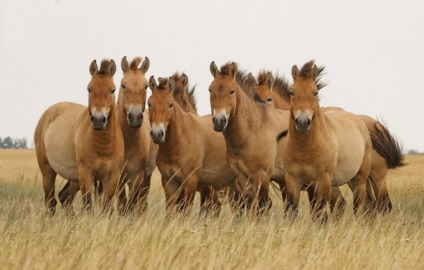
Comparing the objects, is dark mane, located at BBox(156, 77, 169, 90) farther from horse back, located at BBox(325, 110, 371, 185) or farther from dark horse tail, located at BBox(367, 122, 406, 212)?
dark horse tail, located at BBox(367, 122, 406, 212)

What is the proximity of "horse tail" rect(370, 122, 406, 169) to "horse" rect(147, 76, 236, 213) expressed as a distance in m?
3.10

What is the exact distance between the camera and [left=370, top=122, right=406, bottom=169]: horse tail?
40.7 ft

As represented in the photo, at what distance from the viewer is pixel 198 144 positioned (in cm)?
1034

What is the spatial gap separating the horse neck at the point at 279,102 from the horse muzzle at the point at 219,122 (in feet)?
14.0

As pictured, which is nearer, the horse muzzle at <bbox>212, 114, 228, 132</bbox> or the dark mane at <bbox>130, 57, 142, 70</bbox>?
the horse muzzle at <bbox>212, 114, 228, 132</bbox>

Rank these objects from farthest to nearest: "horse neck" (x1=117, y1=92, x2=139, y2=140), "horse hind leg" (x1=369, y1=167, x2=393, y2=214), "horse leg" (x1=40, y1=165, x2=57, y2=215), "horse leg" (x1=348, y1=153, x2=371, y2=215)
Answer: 1. "horse hind leg" (x1=369, y1=167, x2=393, y2=214)
2. "horse leg" (x1=40, y1=165, x2=57, y2=215)
3. "horse leg" (x1=348, y1=153, x2=371, y2=215)
4. "horse neck" (x1=117, y1=92, x2=139, y2=140)

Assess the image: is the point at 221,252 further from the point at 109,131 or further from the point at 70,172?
the point at 70,172

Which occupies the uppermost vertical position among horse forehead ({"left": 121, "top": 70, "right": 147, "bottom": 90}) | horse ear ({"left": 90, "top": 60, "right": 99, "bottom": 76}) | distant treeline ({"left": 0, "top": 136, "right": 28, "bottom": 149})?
horse ear ({"left": 90, "top": 60, "right": 99, "bottom": 76})

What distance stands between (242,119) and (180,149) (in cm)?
96

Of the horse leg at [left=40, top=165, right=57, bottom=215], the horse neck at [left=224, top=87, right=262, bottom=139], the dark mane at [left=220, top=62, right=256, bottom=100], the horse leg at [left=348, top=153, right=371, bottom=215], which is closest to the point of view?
the horse neck at [left=224, top=87, right=262, bottom=139]

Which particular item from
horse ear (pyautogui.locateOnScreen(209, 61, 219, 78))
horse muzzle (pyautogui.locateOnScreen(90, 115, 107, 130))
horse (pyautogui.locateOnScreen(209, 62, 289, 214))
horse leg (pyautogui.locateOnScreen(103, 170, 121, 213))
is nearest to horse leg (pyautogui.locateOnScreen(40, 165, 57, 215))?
horse leg (pyautogui.locateOnScreen(103, 170, 121, 213))

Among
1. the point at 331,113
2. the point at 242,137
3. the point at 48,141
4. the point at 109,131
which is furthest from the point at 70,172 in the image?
the point at 331,113

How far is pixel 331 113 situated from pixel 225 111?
300cm

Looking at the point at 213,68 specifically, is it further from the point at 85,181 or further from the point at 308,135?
the point at 85,181
